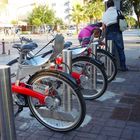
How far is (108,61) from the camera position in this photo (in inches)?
266

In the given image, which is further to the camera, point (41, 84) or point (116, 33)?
point (116, 33)

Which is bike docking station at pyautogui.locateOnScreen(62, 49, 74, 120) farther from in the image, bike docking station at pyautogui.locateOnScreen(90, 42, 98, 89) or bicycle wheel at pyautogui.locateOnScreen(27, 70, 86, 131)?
bike docking station at pyautogui.locateOnScreen(90, 42, 98, 89)

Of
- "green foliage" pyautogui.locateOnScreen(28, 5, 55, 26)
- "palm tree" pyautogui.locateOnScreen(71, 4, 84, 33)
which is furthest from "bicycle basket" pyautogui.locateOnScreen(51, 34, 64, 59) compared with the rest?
"green foliage" pyautogui.locateOnScreen(28, 5, 55, 26)

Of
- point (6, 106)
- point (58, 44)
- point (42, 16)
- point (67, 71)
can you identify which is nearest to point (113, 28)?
point (67, 71)

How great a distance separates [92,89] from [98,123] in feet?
4.38

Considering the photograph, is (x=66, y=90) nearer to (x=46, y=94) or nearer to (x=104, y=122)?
(x=46, y=94)

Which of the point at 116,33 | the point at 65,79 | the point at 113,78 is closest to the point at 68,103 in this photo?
the point at 65,79

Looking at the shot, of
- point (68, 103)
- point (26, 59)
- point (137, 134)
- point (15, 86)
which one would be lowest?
point (137, 134)

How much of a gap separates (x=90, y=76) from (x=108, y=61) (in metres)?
1.19

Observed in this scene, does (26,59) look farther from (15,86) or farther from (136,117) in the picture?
(136,117)

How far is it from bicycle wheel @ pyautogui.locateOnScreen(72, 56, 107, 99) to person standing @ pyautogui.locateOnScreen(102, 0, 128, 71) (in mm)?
2544

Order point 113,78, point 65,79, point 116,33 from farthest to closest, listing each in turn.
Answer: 1. point 116,33
2. point 113,78
3. point 65,79

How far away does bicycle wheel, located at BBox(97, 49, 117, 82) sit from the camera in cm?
664

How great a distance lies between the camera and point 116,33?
827cm
